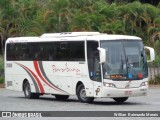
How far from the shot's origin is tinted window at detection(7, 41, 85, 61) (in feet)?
92.7

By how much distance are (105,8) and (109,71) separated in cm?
2620

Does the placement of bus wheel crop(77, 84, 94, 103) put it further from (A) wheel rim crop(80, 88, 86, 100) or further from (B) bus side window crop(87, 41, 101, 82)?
(B) bus side window crop(87, 41, 101, 82)

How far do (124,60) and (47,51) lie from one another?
16.6 ft

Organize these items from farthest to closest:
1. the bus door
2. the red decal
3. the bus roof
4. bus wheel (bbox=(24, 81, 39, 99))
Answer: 1. bus wheel (bbox=(24, 81, 39, 99))
2. the red decal
3. the bus roof
4. the bus door

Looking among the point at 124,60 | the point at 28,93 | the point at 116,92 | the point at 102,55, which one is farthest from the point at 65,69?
the point at 28,93

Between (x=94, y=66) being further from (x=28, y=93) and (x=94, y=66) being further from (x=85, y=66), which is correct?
(x=28, y=93)

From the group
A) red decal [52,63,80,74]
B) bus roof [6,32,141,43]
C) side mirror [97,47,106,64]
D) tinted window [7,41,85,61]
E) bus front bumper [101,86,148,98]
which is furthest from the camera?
tinted window [7,41,85,61]

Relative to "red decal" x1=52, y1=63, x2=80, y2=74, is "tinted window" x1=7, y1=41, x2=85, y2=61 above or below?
above

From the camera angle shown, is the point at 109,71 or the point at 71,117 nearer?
the point at 71,117

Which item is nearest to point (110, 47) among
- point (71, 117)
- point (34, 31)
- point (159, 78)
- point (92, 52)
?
point (92, 52)

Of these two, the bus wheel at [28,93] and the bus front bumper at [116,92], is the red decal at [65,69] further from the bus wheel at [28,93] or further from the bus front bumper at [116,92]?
the bus wheel at [28,93]

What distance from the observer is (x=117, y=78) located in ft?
86.8

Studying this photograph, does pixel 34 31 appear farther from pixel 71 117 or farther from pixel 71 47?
pixel 71 117

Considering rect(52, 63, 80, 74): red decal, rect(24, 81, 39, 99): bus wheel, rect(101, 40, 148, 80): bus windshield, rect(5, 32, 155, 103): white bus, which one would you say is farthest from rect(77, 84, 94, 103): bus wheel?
rect(24, 81, 39, 99): bus wheel
